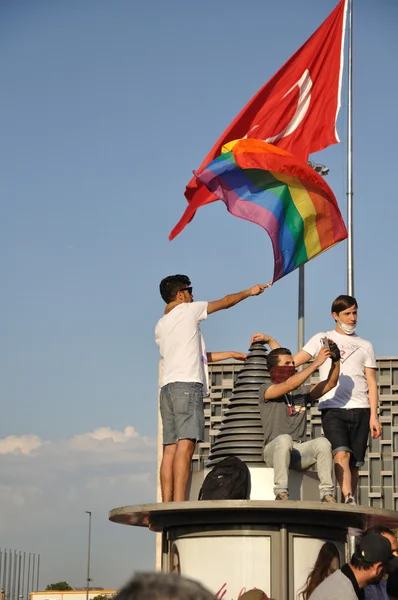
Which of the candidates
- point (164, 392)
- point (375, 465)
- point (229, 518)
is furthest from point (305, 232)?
point (375, 465)

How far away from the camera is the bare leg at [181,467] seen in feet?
32.0

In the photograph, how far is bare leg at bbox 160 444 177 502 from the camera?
991 cm

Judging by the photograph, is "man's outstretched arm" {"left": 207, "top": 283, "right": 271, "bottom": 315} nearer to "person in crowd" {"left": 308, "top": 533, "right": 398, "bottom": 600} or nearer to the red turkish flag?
"person in crowd" {"left": 308, "top": 533, "right": 398, "bottom": 600}

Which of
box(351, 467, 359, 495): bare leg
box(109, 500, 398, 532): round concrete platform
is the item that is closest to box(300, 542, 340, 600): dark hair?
box(109, 500, 398, 532): round concrete platform

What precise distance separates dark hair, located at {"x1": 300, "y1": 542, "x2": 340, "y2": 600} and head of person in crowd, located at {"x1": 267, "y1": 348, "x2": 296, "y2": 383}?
1714 mm

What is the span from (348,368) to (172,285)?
2054mm

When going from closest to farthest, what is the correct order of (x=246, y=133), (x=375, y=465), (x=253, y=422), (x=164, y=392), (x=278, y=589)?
(x=278, y=589), (x=164, y=392), (x=253, y=422), (x=246, y=133), (x=375, y=465)

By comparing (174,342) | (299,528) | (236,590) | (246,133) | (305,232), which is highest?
(246,133)

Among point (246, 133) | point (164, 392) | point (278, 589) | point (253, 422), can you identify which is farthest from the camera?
point (246, 133)

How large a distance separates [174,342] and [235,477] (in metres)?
1.48

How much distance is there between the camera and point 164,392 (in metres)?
10.1

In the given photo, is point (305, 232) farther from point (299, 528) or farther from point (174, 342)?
point (299, 528)

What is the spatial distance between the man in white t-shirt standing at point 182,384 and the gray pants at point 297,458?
31.0 inches

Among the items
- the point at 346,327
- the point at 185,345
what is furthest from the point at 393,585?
the point at 346,327
